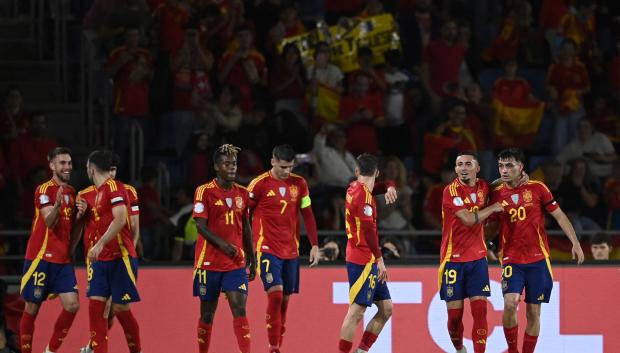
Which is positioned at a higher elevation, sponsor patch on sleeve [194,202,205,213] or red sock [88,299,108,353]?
sponsor patch on sleeve [194,202,205,213]

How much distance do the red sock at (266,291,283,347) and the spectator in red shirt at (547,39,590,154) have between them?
21.1 feet

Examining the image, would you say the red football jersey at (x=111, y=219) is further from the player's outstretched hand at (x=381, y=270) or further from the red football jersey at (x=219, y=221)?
the player's outstretched hand at (x=381, y=270)

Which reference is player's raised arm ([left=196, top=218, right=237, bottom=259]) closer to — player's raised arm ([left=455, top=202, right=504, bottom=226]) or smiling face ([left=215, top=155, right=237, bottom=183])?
smiling face ([left=215, top=155, right=237, bottom=183])

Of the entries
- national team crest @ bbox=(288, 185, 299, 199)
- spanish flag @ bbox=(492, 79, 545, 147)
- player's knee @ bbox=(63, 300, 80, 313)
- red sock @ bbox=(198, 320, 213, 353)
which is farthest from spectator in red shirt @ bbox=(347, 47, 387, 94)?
player's knee @ bbox=(63, 300, 80, 313)

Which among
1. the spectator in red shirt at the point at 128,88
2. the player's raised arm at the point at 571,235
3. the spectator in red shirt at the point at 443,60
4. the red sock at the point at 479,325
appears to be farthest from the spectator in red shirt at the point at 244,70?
the player's raised arm at the point at 571,235

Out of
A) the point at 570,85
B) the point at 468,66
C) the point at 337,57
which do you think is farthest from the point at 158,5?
the point at 570,85

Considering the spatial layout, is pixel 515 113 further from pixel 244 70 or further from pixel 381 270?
pixel 381 270

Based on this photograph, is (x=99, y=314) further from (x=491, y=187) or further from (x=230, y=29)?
(x=230, y=29)

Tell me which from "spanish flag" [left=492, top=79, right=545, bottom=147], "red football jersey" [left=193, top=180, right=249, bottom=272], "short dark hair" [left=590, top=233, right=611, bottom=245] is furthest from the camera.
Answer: "spanish flag" [left=492, top=79, right=545, bottom=147]

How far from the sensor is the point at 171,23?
821 inches

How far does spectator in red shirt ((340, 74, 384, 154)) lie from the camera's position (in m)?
19.9

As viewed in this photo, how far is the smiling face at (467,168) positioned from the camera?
48.7ft

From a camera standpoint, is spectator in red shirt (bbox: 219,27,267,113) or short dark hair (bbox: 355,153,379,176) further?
spectator in red shirt (bbox: 219,27,267,113)

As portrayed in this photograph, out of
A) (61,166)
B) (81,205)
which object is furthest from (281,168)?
(61,166)
